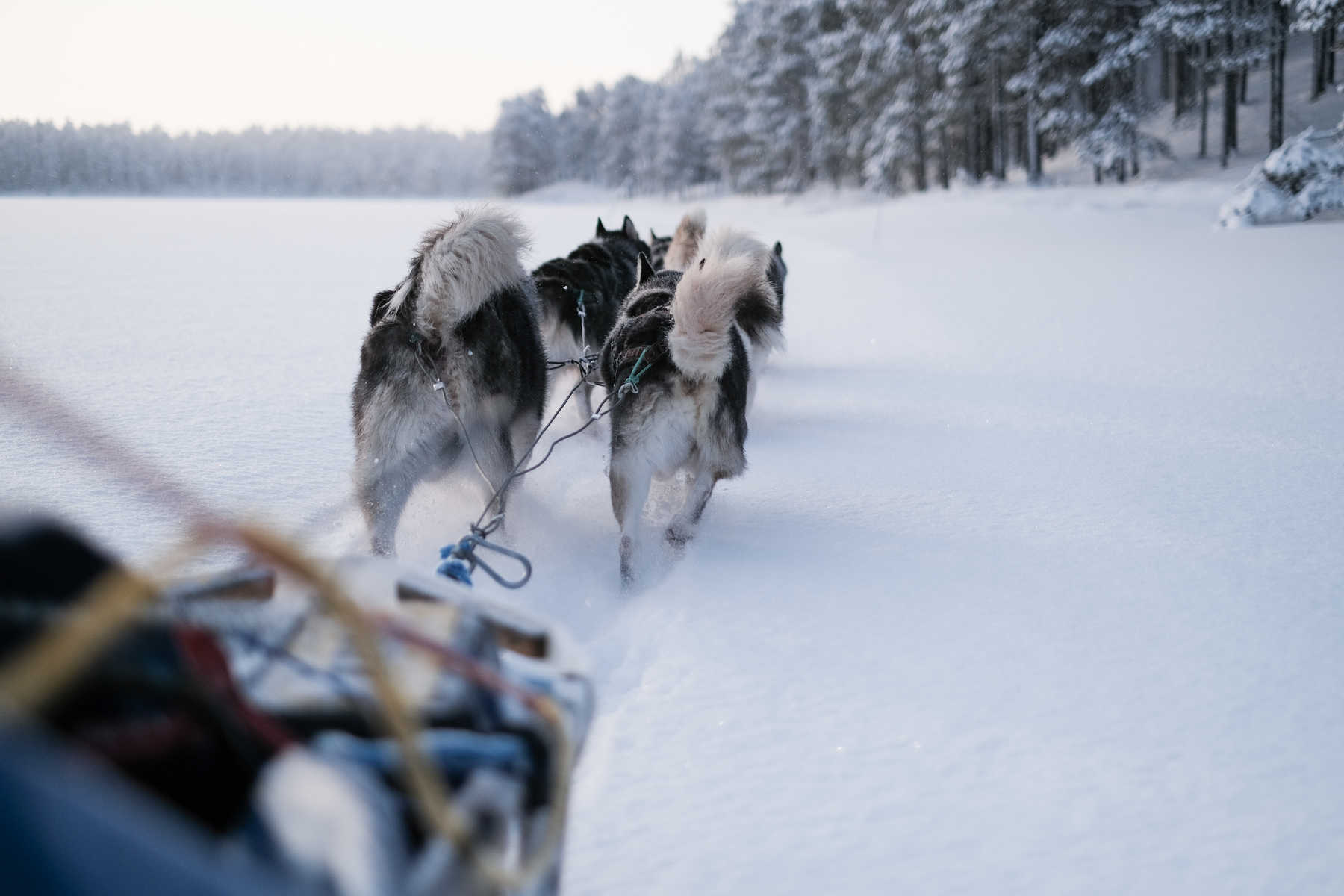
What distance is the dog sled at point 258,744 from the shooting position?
652 mm

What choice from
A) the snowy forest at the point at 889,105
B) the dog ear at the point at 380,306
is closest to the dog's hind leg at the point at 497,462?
the dog ear at the point at 380,306

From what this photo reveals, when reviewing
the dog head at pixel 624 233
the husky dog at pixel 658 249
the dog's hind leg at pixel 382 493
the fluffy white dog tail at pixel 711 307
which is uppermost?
the dog head at pixel 624 233

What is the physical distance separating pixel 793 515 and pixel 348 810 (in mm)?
3564

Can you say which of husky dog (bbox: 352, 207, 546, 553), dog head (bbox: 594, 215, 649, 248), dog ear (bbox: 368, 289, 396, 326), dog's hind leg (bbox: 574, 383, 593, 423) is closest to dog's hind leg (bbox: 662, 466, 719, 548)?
husky dog (bbox: 352, 207, 546, 553)

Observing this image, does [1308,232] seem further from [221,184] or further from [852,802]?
[221,184]

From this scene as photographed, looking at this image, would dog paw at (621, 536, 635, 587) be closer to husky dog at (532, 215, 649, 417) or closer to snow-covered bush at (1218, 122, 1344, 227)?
husky dog at (532, 215, 649, 417)

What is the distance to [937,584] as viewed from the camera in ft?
10.7

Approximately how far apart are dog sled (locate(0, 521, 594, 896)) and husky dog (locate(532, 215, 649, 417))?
509 centimetres

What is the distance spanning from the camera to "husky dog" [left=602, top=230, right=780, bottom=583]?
132 inches

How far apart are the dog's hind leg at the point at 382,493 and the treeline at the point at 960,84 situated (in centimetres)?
2222

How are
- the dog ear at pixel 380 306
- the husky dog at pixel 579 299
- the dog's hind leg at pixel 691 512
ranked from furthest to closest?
1. the husky dog at pixel 579 299
2. the dog's hind leg at pixel 691 512
3. the dog ear at pixel 380 306

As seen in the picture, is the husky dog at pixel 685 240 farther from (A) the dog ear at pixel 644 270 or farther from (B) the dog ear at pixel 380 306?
(B) the dog ear at pixel 380 306

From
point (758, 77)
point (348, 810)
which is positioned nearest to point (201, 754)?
point (348, 810)

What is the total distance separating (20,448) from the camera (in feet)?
15.7
